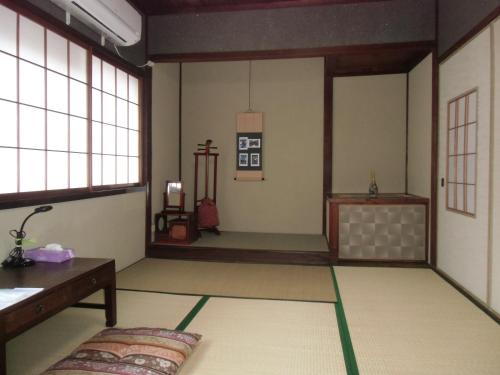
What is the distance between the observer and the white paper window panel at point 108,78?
12.4 ft

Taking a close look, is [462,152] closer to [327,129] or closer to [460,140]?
[460,140]

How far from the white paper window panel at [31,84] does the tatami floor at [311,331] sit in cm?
164

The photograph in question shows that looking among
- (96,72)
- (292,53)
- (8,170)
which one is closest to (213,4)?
(292,53)

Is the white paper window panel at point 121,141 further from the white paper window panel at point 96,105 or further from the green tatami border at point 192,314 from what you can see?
the green tatami border at point 192,314

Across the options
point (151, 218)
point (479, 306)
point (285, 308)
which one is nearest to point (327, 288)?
point (285, 308)

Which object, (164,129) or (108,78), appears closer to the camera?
(108,78)

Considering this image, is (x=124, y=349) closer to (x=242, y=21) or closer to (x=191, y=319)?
(x=191, y=319)

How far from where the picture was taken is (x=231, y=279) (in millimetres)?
3842

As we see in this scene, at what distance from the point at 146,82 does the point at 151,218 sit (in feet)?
5.62

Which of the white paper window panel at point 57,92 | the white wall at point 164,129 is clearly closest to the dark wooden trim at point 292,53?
the white wall at point 164,129

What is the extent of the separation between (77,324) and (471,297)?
3176mm

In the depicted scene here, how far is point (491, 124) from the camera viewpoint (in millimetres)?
2922

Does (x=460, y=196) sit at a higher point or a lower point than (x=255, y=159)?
lower

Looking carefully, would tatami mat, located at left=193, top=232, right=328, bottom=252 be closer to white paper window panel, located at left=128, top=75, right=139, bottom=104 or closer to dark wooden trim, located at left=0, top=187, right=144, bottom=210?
dark wooden trim, located at left=0, top=187, right=144, bottom=210
